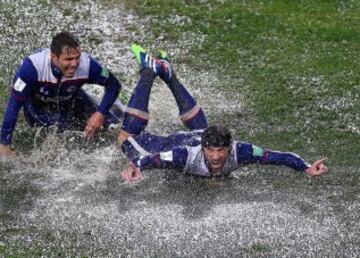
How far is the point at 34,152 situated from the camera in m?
9.45

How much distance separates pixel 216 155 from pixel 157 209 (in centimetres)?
88

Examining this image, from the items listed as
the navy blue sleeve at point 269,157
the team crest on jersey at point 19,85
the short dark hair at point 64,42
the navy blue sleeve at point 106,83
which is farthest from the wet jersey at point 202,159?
the team crest on jersey at point 19,85

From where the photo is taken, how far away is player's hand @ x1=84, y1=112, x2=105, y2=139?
30.5 ft

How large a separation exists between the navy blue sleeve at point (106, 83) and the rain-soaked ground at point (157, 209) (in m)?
0.59

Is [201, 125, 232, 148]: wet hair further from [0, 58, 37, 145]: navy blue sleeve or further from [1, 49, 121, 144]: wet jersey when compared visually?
[0, 58, 37, 145]: navy blue sleeve

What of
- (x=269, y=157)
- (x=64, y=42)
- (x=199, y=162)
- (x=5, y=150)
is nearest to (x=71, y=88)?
(x=64, y=42)

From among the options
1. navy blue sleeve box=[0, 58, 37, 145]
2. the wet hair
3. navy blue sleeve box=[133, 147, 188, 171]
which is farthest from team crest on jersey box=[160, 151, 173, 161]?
navy blue sleeve box=[0, 58, 37, 145]

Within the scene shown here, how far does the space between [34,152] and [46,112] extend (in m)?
0.58

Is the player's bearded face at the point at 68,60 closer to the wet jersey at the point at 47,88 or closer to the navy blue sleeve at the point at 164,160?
the wet jersey at the point at 47,88

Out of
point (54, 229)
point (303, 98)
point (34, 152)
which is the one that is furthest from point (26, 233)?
point (303, 98)

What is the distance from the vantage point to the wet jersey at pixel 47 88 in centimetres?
895

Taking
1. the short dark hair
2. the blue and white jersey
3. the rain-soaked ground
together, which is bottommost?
the rain-soaked ground

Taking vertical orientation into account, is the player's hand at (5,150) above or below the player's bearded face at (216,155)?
below

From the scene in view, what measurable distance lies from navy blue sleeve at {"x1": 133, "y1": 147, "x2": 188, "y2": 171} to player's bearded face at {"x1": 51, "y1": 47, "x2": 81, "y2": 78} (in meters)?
1.33
